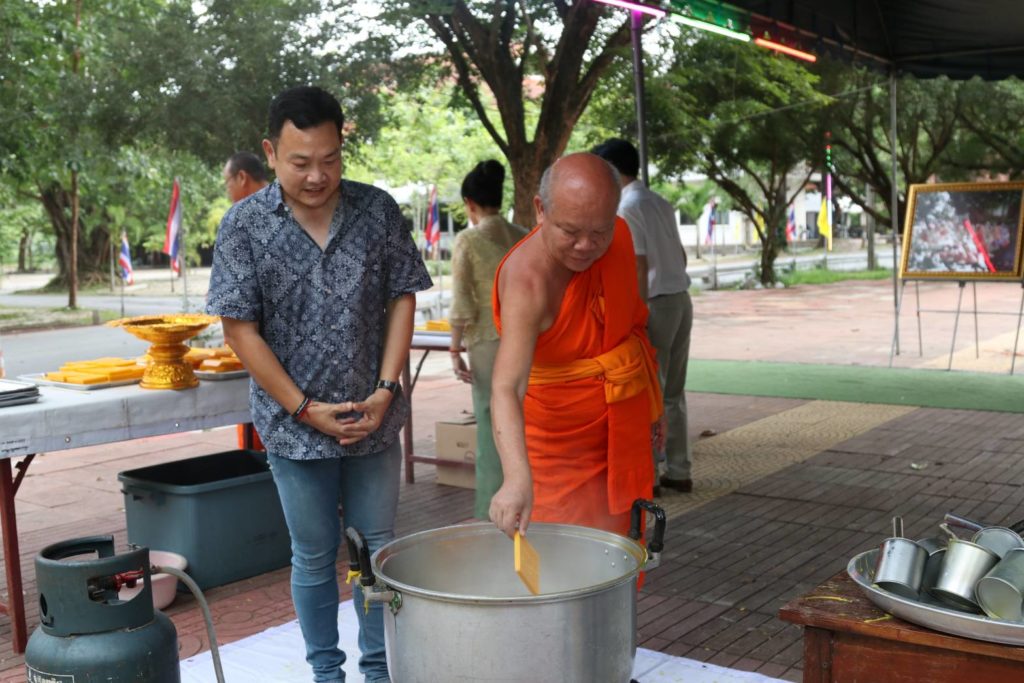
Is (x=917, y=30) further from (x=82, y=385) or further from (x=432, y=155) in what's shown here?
(x=432, y=155)

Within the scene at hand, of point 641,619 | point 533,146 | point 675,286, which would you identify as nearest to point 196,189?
point 533,146

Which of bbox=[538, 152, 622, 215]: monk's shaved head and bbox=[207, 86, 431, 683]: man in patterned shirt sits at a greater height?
bbox=[538, 152, 622, 215]: monk's shaved head

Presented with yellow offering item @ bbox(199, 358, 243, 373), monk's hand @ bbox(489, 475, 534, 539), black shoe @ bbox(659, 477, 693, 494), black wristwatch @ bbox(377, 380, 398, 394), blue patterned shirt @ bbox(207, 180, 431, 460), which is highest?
blue patterned shirt @ bbox(207, 180, 431, 460)

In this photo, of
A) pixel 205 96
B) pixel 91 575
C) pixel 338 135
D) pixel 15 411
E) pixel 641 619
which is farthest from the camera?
pixel 205 96

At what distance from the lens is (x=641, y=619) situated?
13.1 feet

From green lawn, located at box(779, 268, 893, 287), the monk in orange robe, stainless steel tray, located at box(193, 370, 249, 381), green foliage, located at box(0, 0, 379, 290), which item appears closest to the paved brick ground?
stainless steel tray, located at box(193, 370, 249, 381)

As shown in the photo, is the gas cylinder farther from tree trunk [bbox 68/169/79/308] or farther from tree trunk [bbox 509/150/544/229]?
tree trunk [bbox 68/169/79/308]

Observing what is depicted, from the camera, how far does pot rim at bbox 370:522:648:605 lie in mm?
1958

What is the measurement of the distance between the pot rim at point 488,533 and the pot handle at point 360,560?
18 millimetres

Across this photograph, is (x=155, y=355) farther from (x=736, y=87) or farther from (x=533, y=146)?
(x=736, y=87)

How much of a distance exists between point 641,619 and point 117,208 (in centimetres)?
2289

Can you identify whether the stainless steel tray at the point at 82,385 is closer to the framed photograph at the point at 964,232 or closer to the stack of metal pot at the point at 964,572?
the stack of metal pot at the point at 964,572

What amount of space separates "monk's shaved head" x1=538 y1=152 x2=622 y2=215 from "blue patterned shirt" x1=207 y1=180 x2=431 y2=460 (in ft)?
2.11

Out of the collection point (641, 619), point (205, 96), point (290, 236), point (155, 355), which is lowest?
A: point (641, 619)
